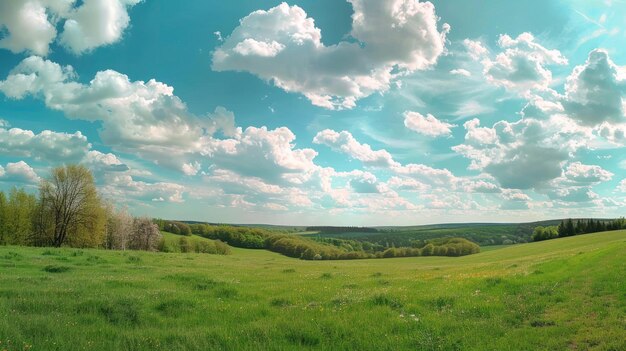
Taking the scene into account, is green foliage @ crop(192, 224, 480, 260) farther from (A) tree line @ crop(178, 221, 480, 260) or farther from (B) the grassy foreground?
(B) the grassy foreground

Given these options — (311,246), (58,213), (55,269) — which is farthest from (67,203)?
(311,246)

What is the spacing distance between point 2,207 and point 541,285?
8325 cm

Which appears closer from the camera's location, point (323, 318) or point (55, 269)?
point (323, 318)

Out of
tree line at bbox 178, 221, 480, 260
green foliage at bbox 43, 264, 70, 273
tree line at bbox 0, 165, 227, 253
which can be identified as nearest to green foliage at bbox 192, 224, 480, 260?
tree line at bbox 178, 221, 480, 260

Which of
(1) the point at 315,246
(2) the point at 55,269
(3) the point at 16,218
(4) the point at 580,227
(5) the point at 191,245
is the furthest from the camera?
(1) the point at 315,246

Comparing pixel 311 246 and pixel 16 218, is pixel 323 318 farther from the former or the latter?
pixel 311 246

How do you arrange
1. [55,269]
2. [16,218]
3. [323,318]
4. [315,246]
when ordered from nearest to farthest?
1. [323,318]
2. [55,269]
3. [16,218]
4. [315,246]

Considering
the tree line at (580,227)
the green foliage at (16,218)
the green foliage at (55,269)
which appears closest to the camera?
the green foliage at (55,269)

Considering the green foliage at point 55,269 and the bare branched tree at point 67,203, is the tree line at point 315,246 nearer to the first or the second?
the bare branched tree at point 67,203

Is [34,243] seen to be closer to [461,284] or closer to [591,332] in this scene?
[461,284]

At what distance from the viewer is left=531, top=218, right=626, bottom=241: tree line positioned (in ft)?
370

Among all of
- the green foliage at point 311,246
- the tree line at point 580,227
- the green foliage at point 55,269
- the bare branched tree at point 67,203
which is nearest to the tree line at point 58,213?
the bare branched tree at point 67,203

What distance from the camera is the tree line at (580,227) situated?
113m

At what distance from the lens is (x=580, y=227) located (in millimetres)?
115062
